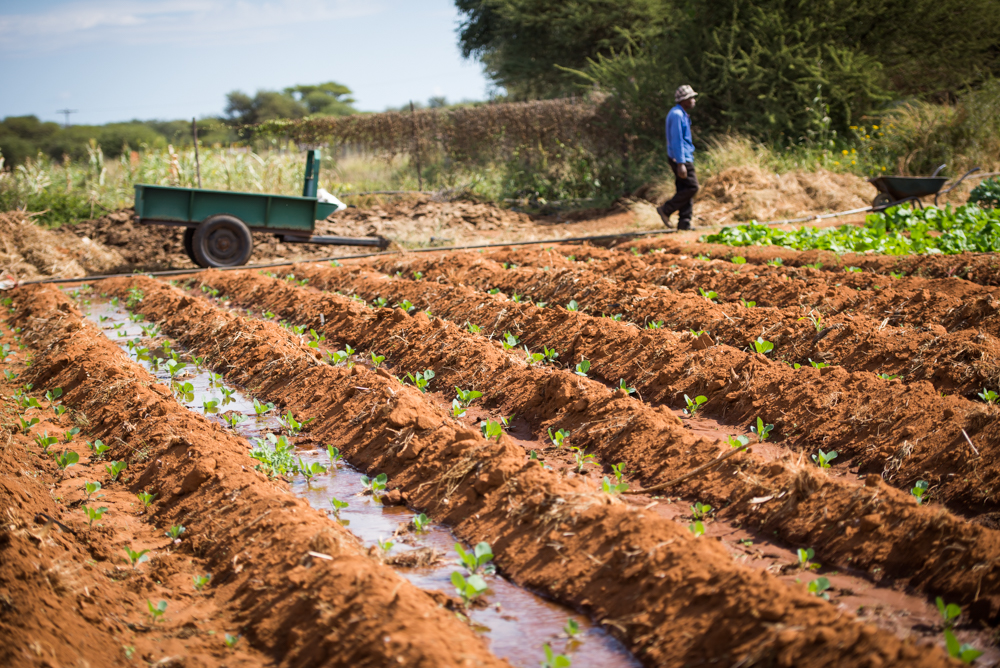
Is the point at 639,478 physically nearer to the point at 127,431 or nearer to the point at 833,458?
the point at 833,458

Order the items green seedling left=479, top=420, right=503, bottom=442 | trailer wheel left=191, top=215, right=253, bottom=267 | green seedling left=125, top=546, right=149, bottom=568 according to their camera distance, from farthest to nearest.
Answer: trailer wheel left=191, top=215, right=253, bottom=267
green seedling left=479, top=420, right=503, bottom=442
green seedling left=125, top=546, right=149, bottom=568

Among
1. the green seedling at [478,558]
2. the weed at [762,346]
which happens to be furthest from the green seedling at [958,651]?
the weed at [762,346]

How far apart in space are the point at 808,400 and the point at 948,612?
189 cm

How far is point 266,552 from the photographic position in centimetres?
301

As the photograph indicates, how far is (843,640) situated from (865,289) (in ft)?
17.0

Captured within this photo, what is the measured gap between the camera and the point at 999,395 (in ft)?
13.8

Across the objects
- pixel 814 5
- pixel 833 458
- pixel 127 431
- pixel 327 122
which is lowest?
pixel 127 431

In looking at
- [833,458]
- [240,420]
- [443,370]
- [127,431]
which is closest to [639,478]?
[833,458]

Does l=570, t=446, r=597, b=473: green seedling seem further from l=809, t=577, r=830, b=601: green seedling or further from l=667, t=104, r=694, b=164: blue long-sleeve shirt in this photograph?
l=667, t=104, r=694, b=164: blue long-sleeve shirt

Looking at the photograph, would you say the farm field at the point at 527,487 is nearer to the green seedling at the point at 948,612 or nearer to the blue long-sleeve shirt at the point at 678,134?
the green seedling at the point at 948,612

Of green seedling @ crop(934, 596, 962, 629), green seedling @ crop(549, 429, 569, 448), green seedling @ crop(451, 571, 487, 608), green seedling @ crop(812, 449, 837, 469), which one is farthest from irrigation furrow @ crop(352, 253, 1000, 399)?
green seedling @ crop(451, 571, 487, 608)

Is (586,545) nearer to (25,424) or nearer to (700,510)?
(700,510)

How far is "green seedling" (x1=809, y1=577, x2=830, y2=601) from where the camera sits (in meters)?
2.63

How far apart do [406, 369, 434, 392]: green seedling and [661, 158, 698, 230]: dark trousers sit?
6.47m
